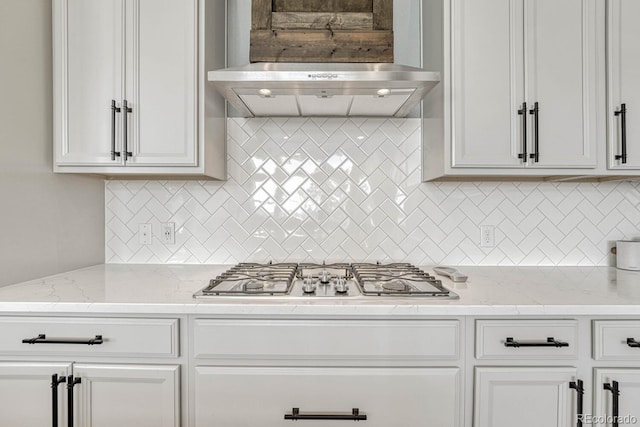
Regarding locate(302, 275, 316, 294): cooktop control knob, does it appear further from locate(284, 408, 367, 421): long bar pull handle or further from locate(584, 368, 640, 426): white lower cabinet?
locate(584, 368, 640, 426): white lower cabinet

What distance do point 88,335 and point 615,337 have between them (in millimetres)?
1764

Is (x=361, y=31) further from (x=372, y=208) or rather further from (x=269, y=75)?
(x=372, y=208)

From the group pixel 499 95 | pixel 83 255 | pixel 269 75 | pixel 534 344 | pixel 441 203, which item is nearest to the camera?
pixel 534 344

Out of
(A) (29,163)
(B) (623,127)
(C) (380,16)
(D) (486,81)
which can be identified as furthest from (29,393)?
(B) (623,127)

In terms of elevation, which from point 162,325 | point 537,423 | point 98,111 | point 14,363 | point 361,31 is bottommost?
point 537,423

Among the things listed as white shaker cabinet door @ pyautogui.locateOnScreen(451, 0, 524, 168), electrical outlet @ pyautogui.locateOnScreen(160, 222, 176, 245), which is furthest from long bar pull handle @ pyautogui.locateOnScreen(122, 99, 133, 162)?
white shaker cabinet door @ pyautogui.locateOnScreen(451, 0, 524, 168)

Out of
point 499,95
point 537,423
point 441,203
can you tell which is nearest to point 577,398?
point 537,423

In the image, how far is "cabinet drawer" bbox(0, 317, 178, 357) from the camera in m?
1.26

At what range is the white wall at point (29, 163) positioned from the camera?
1.45 meters

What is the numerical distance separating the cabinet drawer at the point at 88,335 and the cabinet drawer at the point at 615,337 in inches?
55.4

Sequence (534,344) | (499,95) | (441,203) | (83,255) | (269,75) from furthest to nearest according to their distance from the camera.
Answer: (441,203), (83,255), (499,95), (269,75), (534,344)

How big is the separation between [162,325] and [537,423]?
1.29 meters

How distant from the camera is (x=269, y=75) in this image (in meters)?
1.43

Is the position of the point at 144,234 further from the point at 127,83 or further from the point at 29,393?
the point at 29,393
